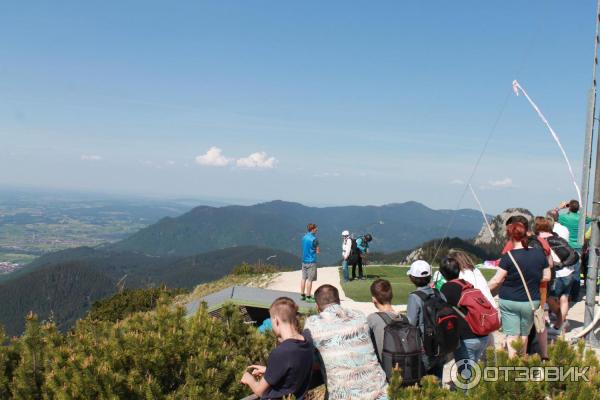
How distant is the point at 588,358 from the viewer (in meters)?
3.64

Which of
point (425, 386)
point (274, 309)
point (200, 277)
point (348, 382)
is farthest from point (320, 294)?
point (200, 277)

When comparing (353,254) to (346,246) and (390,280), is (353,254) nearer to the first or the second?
(346,246)

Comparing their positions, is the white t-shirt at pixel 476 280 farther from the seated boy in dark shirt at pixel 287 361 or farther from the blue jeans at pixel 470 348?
the seated boy in dark shirt at pixel 287 361

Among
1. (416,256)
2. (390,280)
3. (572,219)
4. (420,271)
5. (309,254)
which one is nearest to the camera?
(420,271)

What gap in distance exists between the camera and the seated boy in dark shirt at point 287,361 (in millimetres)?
3775

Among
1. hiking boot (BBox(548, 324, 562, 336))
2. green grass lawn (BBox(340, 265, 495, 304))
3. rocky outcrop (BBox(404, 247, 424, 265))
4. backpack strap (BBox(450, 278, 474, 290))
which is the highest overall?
backpack strap (BBox(450, 278, 474, 290))

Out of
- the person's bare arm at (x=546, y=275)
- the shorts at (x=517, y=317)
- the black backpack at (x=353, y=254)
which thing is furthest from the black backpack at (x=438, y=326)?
the black backpack at (x=353, y=254)

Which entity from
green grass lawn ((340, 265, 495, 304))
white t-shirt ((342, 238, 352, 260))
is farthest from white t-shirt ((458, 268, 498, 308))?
white t-shirt ((342, 238, 352, 260))

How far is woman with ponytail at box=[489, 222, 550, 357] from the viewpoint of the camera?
5.67 meters

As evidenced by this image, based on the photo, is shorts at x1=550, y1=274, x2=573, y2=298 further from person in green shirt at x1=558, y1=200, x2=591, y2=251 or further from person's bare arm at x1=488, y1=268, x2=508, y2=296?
person's bare arm at x1=488, y1=268, x2=508, y2=296

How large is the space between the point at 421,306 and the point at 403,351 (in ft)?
1.73

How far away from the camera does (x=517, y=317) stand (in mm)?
5730

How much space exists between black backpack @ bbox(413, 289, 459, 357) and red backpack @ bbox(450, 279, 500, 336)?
0.88ft

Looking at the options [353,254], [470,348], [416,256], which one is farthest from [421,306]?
[416,256]
